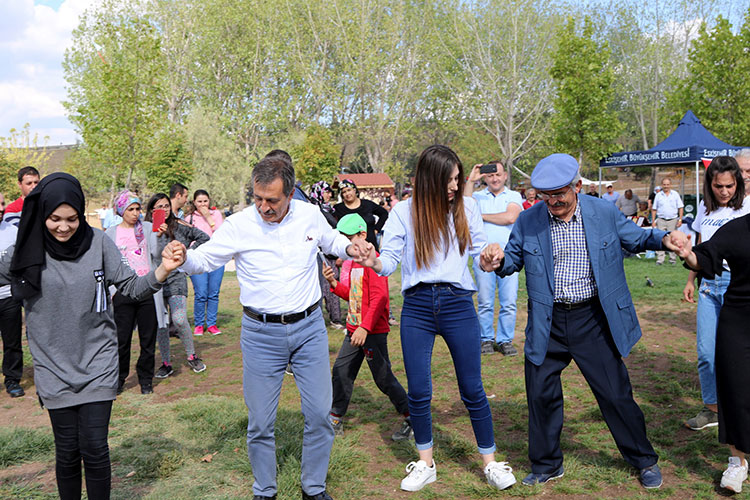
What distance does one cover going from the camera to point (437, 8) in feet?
145

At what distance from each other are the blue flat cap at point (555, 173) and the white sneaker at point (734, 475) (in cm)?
212

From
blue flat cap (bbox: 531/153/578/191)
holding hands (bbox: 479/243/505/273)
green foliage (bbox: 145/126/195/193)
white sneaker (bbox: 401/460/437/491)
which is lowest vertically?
white sneaker (bbox: 401/460/437/491)

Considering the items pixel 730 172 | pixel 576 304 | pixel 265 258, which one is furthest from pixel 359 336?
pixel 730 172

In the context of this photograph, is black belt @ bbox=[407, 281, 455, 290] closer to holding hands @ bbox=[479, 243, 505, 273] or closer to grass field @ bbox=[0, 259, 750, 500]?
holding hands @ bbox=[479, 243, 505, 273]

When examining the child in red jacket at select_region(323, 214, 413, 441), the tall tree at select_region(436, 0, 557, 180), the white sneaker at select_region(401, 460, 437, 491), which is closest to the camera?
the white sneaker at select_region(401, 460, 437, 491)

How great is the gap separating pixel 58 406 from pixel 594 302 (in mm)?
3259

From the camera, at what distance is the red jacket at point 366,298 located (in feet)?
16.1

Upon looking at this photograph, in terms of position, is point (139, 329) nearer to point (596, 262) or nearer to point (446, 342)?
point (446, 342)

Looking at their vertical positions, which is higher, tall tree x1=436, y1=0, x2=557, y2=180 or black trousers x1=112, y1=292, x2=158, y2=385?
tall tree x1=436, y1=0, x2=557, y2=180

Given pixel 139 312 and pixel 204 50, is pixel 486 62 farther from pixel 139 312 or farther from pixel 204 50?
pixel 139 312

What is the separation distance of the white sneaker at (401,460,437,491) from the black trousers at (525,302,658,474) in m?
0.70

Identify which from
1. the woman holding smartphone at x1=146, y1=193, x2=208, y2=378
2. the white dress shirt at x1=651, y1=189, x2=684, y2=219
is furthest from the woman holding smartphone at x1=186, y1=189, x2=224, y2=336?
the white dress shirt at x1=651, y1=189, x2=684, y2=219

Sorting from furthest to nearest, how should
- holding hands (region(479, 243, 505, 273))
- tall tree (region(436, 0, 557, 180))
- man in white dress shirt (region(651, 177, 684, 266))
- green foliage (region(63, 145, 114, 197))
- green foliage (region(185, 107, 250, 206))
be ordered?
green foliage (region(185, 107, 250, 206)) → green foliage (region(63, 145, 114, 197)) → tall tree (region(436, 0, 557, 180)) → man in white dress shirt (region(651, 177, 684, 266)) → holding hands (region(479, 243, 505, 273))

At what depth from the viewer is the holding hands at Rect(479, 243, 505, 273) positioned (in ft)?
13.0
